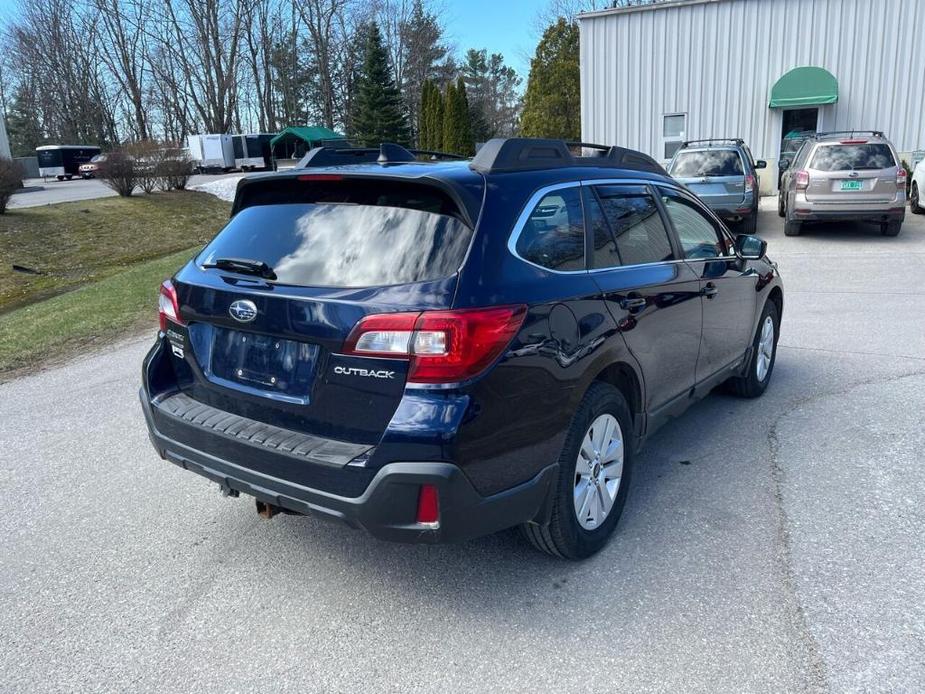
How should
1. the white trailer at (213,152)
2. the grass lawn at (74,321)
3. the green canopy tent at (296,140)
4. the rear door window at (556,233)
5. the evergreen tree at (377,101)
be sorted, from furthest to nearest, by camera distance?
the white trailer at (213,152) → the green canopy tent at (296,140) → the evergreen tree at (377,101) → the grass lawn at (74,321) → the rear door window at (556,233)

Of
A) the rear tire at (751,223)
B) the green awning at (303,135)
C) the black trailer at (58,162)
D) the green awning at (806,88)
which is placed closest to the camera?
the rear tire at (751,223)

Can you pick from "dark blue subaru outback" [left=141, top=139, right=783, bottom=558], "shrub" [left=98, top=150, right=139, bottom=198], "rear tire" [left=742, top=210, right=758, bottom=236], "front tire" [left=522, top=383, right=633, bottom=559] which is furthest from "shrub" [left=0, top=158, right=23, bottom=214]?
"front tire" [left=522, top=383, right=633, bottom=559]

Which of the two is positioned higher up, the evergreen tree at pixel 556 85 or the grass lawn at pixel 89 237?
the evergreen tree at pixel 556 85

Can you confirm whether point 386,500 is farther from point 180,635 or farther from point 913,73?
point 913,73

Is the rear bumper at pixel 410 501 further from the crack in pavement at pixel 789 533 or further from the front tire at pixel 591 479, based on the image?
the crack in pavement at pixel 789 533

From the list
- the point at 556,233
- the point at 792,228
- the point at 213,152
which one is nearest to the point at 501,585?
the point at 556,233

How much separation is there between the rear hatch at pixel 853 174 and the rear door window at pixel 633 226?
10.3 meters

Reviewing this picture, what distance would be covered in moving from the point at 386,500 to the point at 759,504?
7.10 feet

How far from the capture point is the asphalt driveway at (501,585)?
262 cm

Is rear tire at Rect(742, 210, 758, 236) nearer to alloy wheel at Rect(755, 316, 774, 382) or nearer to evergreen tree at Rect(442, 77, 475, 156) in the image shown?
alloy wheel at Rect(755, 316, 774, 382)

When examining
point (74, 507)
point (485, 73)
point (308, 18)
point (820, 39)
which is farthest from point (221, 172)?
point (74, 507)

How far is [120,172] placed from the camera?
24156 mm

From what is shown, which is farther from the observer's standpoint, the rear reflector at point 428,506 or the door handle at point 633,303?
the door handle at point 633,303

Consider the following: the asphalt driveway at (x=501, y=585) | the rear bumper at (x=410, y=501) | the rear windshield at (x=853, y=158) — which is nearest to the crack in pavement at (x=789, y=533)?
the asphalt driveway at (x=501, y=585)
